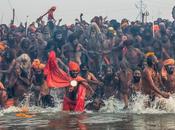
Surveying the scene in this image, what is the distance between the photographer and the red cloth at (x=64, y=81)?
15836mm

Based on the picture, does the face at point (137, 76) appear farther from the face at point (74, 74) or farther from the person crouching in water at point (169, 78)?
the face at point (74, 74)

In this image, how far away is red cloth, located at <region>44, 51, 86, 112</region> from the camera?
15.8 meters

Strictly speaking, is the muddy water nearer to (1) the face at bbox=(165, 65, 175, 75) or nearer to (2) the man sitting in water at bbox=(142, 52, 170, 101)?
(2) the man sitting in water at bbox=(142, 52, 170, 101)

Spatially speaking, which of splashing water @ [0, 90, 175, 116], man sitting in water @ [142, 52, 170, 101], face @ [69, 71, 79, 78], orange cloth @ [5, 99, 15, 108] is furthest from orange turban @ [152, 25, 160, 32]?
orange cloth @ [5, 99, 15, 108]

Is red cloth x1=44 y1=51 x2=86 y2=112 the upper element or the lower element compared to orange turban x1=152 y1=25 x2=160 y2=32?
lower

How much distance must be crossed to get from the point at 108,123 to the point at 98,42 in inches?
392

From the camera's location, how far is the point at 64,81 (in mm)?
16750

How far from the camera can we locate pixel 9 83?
1789 cm

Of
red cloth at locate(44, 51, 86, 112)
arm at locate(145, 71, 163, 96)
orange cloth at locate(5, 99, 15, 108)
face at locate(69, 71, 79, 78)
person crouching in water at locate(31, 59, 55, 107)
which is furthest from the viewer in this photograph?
person crouching in water at locate(31, 59, 55, 107)

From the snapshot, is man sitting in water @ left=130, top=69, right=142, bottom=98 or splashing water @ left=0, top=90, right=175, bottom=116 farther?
man sitting in water @ left=130, top=69, right=142, bottom=98

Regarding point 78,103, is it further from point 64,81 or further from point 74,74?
point 64,81

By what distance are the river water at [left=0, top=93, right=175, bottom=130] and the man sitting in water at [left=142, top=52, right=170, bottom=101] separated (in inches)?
8.0

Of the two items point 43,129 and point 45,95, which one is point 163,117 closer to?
point 43,129

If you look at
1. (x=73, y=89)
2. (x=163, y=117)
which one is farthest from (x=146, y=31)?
(x=163, y=117)
